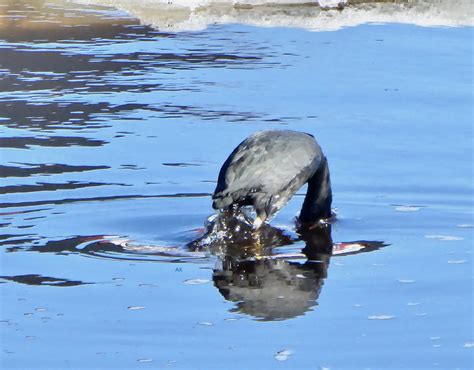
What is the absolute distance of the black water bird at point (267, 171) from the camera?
519 cm

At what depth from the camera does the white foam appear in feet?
37.0

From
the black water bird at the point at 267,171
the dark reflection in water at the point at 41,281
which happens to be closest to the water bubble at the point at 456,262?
the black water bird at the point at 267,171

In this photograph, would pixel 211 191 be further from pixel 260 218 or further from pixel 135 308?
pixel 135 308

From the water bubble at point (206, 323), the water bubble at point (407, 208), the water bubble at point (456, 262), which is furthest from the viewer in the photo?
the water bubble at point (407, 208)

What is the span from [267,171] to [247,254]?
38cm

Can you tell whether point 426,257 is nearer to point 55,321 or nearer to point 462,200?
point 462,200

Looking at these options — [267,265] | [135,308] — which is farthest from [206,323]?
[267,265]

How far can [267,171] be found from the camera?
525 cm

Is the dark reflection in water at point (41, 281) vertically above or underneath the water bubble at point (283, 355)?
underneath

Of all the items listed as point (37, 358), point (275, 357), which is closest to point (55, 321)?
point (37, 358)

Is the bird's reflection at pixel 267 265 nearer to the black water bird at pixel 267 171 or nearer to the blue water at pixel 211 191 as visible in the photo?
the blue water at pixel 211 191

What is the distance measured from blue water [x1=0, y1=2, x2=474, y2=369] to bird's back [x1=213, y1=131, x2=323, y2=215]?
287mm

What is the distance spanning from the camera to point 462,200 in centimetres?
605

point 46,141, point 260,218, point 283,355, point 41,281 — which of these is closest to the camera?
point 283,355
